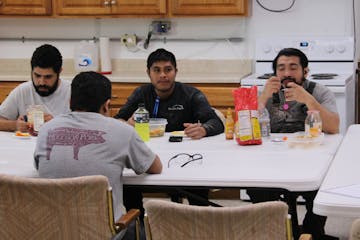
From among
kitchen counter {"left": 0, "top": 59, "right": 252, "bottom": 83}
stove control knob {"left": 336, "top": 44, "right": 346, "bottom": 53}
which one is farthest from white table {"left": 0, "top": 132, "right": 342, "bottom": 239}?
stove control knob {"left": 336, "top": 44, "right": 346, "bottom": 53}

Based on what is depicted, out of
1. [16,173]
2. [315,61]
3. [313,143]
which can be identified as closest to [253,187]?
[313,143]

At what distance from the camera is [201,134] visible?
364cm

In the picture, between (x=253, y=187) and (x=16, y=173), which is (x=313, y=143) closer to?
(x=253, y=187)

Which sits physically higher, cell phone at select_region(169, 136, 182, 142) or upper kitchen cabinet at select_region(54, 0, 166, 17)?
upper kitchen cabinet at select_region(54, 0, 166, 17)

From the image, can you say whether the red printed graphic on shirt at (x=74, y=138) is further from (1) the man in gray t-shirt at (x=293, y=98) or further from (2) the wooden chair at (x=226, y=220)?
(1) the man in gray t-shirt at (x=293, y=98)

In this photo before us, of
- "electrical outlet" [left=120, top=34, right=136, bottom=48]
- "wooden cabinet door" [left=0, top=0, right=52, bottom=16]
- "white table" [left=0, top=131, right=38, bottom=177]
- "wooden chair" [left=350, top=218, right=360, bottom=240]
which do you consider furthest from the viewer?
"electrical outlet" [left=120, top=34, right=136, bottom=48]

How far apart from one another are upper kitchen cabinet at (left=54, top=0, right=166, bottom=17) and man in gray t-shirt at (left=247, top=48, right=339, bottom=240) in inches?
69.1

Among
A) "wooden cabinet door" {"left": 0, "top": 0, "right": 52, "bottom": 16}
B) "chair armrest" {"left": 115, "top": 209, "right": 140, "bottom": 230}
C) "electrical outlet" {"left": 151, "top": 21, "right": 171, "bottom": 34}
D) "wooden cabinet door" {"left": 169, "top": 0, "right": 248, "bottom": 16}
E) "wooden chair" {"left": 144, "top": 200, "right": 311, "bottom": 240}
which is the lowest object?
"chair armrest" {"left": 115, "top": 209, "right": 140, "bottom": 230}

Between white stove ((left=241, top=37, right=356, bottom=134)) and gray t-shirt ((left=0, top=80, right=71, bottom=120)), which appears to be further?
white stove ((left=241, top=37, right=356, bottom=134))

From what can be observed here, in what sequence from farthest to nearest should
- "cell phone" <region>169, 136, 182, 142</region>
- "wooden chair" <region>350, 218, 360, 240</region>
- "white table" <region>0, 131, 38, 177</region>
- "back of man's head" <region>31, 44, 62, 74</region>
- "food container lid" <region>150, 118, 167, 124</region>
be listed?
"back of man's head" <region>31, 44, 62, 74</region> < "food container lid" <region>150, 118, 167, 124</region> < "cell phone" <region>169, 136, 182, 142</region> < "white table" <region>0, 131, 38, 177</region> < "wooden chair" <region>350, 218, 360, 240</region>

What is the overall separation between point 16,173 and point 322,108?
1.59 m

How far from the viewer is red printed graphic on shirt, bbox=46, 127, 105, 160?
108 inches

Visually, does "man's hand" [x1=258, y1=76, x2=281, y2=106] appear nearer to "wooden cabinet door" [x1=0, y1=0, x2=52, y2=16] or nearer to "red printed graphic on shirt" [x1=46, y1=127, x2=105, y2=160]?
"red printed graphic on shirt" [x1=46, y1=127, x2=105, y2=160]

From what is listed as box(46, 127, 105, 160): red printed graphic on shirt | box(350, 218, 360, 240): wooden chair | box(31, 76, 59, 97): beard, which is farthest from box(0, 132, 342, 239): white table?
box(350, 218, 360, 240): wooden chair
